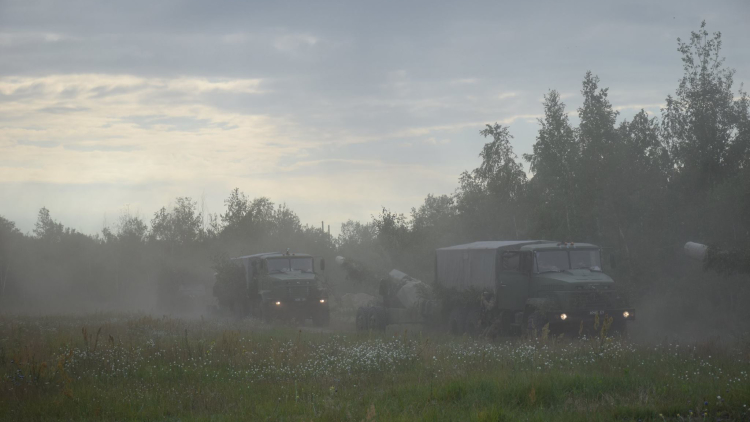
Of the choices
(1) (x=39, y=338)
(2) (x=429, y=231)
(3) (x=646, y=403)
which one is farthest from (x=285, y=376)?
(2) (x=429, y=231)

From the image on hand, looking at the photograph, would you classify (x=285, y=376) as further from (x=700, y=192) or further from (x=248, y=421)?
(x=700, y=192)

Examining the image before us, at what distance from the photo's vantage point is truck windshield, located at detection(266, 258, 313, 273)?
1009 inches

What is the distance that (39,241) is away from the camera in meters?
57.6

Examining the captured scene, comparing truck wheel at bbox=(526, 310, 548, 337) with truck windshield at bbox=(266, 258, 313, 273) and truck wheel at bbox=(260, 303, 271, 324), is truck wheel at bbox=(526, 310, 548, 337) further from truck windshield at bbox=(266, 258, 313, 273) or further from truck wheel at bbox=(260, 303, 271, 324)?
truck windshield at bbox=(266, 258, 313, 273)

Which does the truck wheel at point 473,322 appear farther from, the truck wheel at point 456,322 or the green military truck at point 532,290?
the truck wheel at point 456,322

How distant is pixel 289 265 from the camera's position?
2588 centimetres

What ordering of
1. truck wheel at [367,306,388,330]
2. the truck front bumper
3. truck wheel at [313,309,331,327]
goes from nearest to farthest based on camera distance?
the truck front bumper → truck wheel at [367,306,388,330] → truck wheel at [313,309,331,327]

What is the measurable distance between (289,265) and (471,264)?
9871 mm

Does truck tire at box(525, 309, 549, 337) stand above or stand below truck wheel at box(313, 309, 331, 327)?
above

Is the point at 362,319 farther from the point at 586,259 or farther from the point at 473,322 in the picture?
the point at 586,259

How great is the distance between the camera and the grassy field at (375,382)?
300 inches

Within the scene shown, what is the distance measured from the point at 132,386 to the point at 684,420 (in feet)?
25.7

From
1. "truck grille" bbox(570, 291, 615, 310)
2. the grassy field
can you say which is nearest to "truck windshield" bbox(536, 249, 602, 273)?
"truck grille" bbox(570, 291, 615, 310)

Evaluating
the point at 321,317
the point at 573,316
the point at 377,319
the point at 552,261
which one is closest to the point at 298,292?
the point at 321,317
